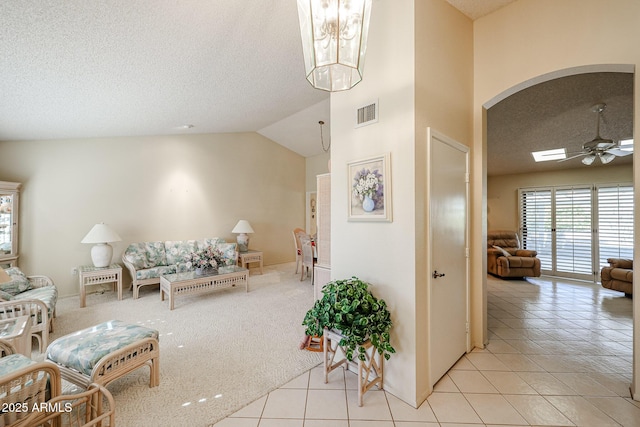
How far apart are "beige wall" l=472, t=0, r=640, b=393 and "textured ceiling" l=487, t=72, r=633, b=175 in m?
1.08

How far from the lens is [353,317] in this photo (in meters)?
1.87

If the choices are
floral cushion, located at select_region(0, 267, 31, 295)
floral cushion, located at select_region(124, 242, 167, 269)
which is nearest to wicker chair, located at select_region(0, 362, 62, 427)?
floral cushion, located at select_region(0, 267, 31, 295)

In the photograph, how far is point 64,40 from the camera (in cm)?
220

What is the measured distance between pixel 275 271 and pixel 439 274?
4883 mm

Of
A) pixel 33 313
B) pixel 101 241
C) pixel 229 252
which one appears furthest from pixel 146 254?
pixel 33 313

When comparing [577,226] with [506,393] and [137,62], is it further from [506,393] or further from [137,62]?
[137,62]

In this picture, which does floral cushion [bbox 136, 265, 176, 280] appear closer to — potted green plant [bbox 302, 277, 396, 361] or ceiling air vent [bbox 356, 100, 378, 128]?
potted green plant [bbox 302, 277, 396, 361]

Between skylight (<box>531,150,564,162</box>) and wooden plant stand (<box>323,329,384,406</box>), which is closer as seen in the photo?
wooden plant stand (<box>323,329,384,406</box>)

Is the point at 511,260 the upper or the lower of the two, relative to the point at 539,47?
lower

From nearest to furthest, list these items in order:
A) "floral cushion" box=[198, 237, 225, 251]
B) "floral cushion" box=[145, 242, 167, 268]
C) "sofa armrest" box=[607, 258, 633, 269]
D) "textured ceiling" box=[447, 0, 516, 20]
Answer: "textured ceiling" box=[447, 0, 516, 20] < "sofa armrest" box=[607, 258, 633, 269] < "floral cushion" box=[145, 242, 167, 268] < "floral cushion" box=[198, 237, 225, 251]

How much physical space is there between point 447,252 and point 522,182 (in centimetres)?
599

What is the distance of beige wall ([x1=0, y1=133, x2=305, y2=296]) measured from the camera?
14.3ft

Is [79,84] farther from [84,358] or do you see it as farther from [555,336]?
[555,336]

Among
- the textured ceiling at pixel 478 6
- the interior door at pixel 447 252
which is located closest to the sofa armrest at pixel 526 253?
the interior door at pixel 447 252
